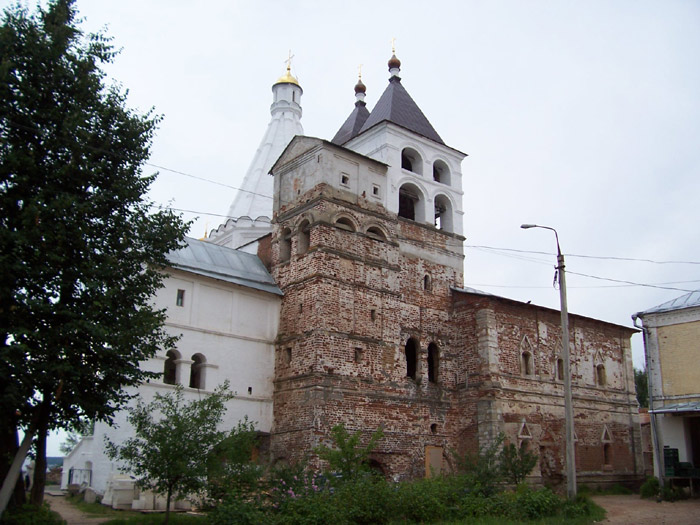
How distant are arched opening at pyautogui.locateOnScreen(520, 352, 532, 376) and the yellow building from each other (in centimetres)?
419

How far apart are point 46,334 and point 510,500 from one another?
1148 centimetres

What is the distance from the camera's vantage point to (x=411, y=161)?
28.0 meters

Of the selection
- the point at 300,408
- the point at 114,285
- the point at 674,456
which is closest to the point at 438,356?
the point at 300,408

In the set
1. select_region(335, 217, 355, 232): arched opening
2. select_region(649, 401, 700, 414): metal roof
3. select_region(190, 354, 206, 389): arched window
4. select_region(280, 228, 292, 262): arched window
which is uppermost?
select_region(335, 217, 355, 232): arched opening

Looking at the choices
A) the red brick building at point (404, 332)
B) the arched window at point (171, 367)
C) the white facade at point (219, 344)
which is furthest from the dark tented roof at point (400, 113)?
the arched window at point (171, 367)

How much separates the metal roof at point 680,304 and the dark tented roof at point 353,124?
14.0 meters

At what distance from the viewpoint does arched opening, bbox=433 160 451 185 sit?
28.5 metres

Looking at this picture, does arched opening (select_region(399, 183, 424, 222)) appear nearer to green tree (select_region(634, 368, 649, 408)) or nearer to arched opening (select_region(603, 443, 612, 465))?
arched opening (select_region(603, 443, 612, 465))

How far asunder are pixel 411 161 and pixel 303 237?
6498 mm

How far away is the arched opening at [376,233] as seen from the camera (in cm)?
2452

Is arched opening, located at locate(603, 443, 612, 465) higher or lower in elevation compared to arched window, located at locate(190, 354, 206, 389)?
lower

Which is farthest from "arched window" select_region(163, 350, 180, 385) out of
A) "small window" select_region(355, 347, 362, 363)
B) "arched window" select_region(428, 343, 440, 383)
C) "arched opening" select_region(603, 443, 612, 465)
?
"arched opening" select_region(603, 443, 612, 465)

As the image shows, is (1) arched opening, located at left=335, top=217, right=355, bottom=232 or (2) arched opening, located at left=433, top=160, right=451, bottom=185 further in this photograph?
(2) arched opening, located at left=433, top=160, right=451, bottom=185

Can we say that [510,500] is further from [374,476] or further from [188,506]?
[188,506]
